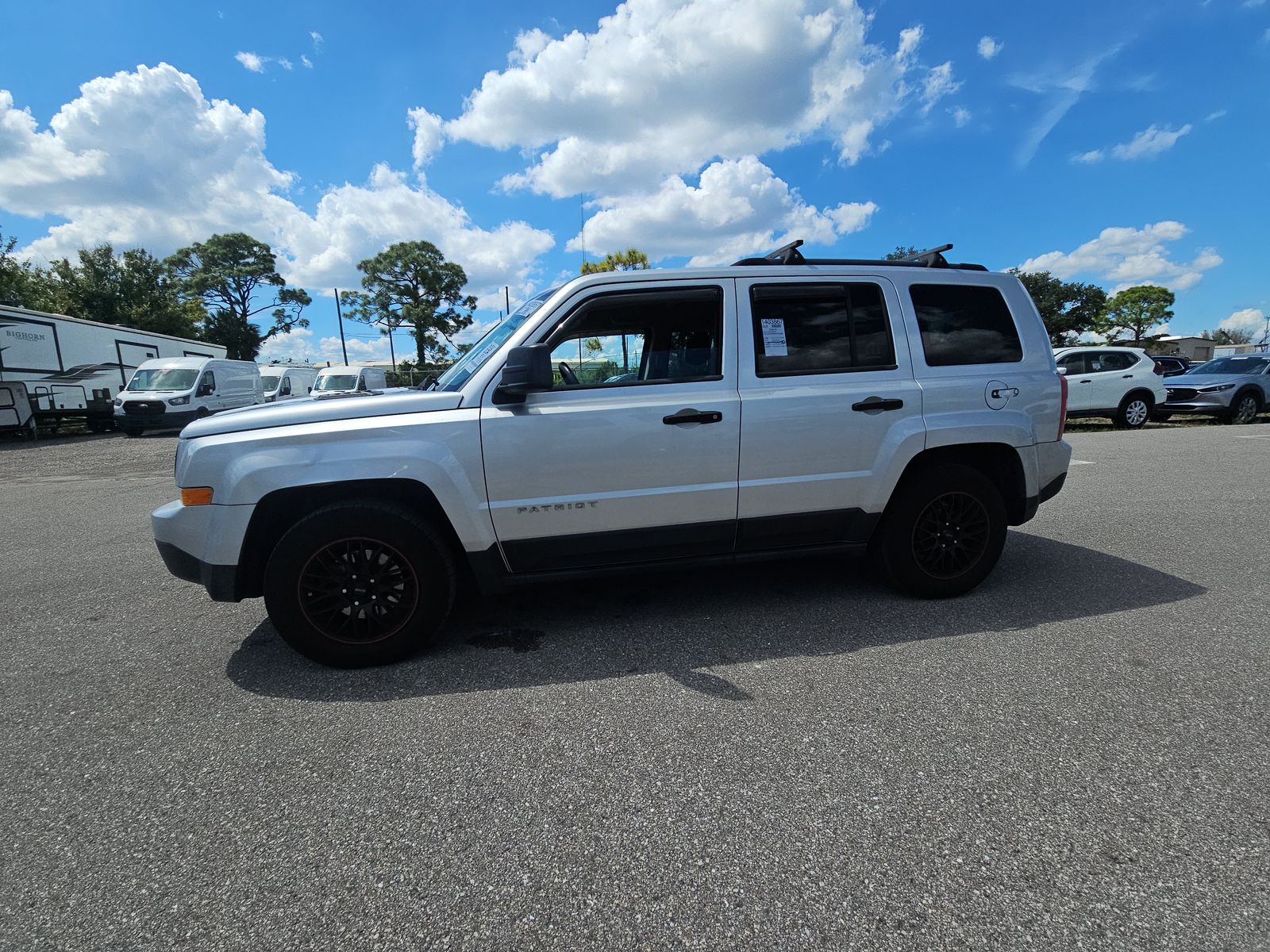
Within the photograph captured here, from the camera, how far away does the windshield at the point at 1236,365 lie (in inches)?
548

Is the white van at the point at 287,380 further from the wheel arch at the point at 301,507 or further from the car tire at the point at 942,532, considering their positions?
the car tire at the point at 942,532

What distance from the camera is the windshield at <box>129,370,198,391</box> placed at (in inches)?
704

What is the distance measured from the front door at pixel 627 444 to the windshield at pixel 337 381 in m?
20.2

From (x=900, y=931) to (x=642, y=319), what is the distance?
9.19ft

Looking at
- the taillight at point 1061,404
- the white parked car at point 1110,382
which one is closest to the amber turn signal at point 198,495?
the taillight at point 1061,404

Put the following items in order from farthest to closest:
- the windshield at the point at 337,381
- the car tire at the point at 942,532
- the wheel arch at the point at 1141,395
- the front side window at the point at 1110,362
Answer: the windshield at the point at 337,381 < the wheel arch at the point at 1141,395 < the front side window at the point at 1110,362 < the car tire at the point at 942,532

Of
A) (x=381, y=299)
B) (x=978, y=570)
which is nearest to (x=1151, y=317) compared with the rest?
(x=381, y=299)

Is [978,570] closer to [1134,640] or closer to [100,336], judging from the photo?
[1134,640]

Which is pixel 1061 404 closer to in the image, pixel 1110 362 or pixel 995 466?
pixel 995 466

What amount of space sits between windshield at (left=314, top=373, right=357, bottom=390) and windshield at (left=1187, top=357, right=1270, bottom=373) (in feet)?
79.9

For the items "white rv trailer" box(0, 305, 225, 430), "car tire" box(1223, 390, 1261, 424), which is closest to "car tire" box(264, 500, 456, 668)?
"car tire" box(1223, 390, 1261, 424)

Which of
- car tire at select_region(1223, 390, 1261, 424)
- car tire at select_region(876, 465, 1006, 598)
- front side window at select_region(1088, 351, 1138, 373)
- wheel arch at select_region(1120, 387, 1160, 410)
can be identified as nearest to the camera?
car tire at select_region(876, 465, 1006, 598)

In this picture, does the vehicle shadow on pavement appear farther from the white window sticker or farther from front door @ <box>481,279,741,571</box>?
the white window sticker

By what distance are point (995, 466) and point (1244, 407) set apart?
15.3 meters
